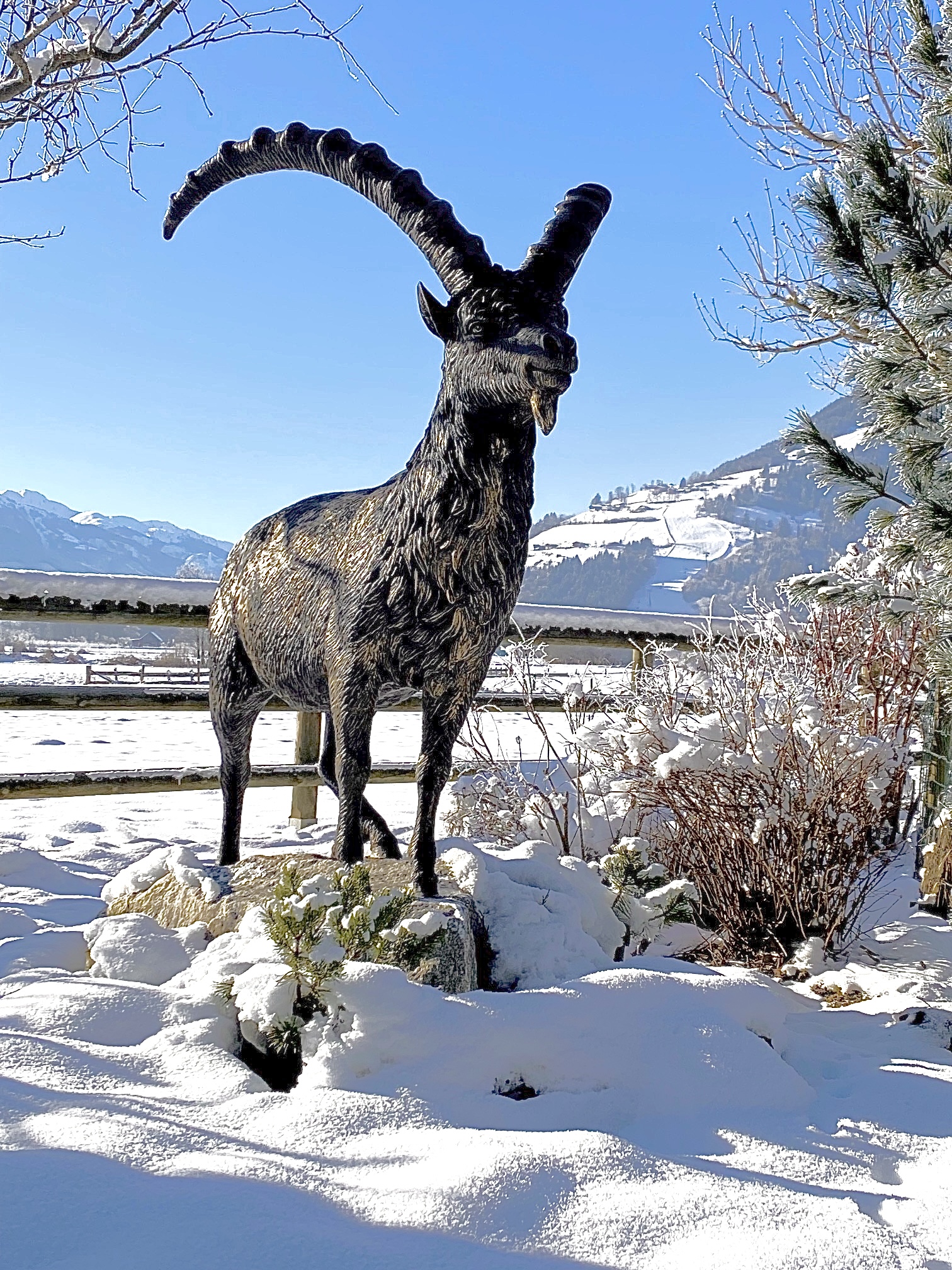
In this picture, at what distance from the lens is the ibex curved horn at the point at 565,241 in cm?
230

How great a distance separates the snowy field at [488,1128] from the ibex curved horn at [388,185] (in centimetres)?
176

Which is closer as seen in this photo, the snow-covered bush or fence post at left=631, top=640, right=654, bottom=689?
the snow-covered bush

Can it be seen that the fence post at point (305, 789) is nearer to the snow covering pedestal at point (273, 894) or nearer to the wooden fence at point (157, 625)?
the wooden fence at point (157, 625)

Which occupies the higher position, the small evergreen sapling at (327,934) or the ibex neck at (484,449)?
the ibex neck at (484,449)

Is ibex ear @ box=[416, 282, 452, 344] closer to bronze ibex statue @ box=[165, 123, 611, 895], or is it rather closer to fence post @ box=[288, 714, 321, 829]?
bronze ibex statue @ box=[165, 123, 611, 895]

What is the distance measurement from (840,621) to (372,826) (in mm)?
3338

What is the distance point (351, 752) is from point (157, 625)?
265 centimetres

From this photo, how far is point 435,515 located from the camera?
2.38m

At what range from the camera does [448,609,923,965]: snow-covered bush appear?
3.21m

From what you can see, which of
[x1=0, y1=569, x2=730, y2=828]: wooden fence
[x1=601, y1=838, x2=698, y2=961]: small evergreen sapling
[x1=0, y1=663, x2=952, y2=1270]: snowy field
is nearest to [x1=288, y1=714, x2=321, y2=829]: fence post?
[x1=0, y1=569, x2=730, y2=828]: wooden fence

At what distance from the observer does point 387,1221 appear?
138cm

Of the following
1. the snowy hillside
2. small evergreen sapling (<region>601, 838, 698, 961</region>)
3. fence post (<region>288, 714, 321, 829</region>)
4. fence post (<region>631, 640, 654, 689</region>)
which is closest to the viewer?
small evergreen sapling (<region>601, 838, 698, 961</region>)

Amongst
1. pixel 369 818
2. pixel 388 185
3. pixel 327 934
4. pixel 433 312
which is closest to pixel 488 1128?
pixel 327 934

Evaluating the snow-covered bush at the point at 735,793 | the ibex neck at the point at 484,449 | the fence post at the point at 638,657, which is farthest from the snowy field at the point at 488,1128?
the fence post at the point at 638,657
